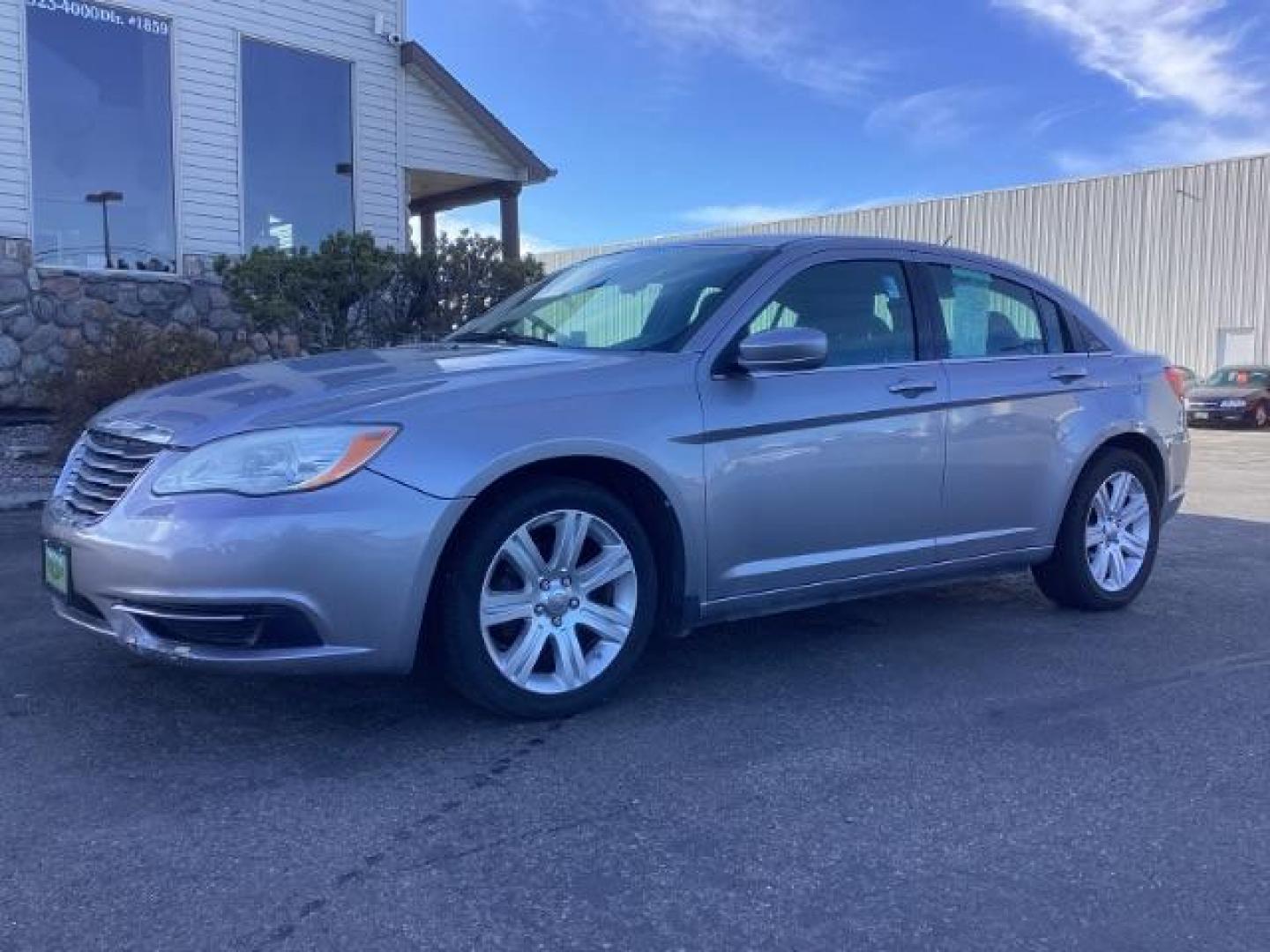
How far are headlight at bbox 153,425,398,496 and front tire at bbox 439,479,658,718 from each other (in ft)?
1.41

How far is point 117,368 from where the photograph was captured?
956 cm

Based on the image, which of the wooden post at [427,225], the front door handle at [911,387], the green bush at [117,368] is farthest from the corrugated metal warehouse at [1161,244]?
the front door handle at [911,387]

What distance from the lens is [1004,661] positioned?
15.6 feet

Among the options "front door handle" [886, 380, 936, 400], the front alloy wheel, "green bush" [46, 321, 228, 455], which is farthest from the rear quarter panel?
"green bush" [46, 321, 228, 455]

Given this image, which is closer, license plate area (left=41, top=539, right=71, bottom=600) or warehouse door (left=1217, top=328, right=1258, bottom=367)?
license plate area (left=41, top=539, right=71, bottom=600)

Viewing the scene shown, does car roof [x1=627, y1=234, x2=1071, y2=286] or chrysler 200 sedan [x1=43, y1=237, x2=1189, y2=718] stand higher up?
car roof [x1=627, y1=234, x2=1071, y2=286]

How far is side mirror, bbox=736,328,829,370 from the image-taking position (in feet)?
13.4

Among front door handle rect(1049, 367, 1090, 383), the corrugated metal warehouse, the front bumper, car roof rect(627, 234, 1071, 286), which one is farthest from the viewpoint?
the corrugated metal warehouse

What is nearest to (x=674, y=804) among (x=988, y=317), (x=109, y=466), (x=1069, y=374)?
(x=109, y=466)

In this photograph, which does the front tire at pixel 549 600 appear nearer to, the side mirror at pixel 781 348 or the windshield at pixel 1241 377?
the side mirror at pixel 781 348

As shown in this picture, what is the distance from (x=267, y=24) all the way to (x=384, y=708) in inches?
415

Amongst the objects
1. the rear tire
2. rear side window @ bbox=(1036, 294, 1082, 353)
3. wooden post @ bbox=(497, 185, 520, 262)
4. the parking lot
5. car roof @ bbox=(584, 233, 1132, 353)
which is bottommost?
the parking lot

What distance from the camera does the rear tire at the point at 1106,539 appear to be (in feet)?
17.8

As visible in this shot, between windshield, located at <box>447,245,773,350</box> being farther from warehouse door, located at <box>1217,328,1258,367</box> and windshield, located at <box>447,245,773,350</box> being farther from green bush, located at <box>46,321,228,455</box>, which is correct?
warehouse door, located at <box>1217,328,1258,367</box>
